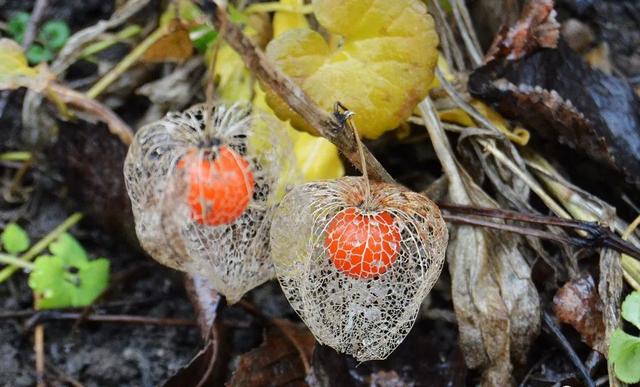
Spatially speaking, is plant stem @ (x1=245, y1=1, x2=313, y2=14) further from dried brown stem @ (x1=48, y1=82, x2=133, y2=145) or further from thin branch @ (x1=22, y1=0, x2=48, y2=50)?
thin branch @ (x1=22, y1=0, x2=48, y2=50)

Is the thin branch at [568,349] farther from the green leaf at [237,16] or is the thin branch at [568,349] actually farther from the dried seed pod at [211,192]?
the green leaf at [237,16]

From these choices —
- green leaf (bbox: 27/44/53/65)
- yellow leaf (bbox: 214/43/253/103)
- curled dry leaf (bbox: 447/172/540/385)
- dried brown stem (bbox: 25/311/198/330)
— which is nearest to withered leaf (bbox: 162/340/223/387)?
dried brown stem (bbox: 25/311/198/330)

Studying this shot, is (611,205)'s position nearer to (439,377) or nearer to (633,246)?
(633,246)

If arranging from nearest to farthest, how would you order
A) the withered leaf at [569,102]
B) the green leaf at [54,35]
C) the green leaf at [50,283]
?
the withered leaf at [569,102] < the green leaf at [50,283] < the green leaf at [54,35]

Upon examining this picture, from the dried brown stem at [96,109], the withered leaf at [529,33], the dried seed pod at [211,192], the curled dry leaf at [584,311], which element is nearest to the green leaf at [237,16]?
the dried brown stem at [96,109]

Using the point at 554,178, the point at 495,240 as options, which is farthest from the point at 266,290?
the point at 554,178

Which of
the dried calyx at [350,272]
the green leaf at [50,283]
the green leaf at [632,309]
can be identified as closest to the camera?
the dried calyx at [350,272]

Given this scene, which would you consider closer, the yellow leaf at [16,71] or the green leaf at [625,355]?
the green leaf at [625,355]
